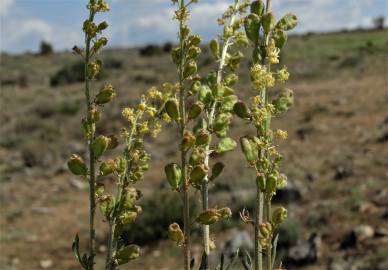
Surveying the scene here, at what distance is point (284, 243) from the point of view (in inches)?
287

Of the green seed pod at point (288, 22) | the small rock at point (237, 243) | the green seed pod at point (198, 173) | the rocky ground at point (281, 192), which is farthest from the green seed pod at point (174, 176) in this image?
the small rock at point (237, 243)

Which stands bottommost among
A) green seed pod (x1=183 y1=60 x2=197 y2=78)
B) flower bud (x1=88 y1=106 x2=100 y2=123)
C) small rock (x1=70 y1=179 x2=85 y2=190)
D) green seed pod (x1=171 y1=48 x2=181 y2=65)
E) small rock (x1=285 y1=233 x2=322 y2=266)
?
small rock (x1=70 y1=179 x2=85 y2=190)

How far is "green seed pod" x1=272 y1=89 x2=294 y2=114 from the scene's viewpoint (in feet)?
3.68

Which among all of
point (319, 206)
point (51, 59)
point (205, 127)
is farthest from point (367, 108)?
point (51, 59)

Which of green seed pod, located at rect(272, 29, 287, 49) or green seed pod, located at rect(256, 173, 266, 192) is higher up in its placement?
green seed pod, located at rect(272, 29, 287, 49)

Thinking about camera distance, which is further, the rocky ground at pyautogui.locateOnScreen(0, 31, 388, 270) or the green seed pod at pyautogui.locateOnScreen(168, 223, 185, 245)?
the rocky ground at pyautogui.locateOnScreen(0, 31, 388, 270)

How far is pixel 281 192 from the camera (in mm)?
8594

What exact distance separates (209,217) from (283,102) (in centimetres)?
28

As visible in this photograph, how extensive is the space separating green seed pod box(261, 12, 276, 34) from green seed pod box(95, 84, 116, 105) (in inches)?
11.7

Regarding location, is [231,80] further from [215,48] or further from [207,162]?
[207,162]

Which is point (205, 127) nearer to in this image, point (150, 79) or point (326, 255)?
point (326, 255)

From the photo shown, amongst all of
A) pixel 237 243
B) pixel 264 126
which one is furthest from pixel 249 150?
pixel 237 243

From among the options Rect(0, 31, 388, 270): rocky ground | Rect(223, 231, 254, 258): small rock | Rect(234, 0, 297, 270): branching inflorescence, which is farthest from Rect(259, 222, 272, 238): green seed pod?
Rect(223, 231, 254, 258): small rock

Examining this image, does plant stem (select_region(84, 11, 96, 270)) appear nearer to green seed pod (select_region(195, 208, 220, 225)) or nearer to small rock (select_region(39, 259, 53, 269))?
green seed pod (select_region(195, 208, 220, 225))
